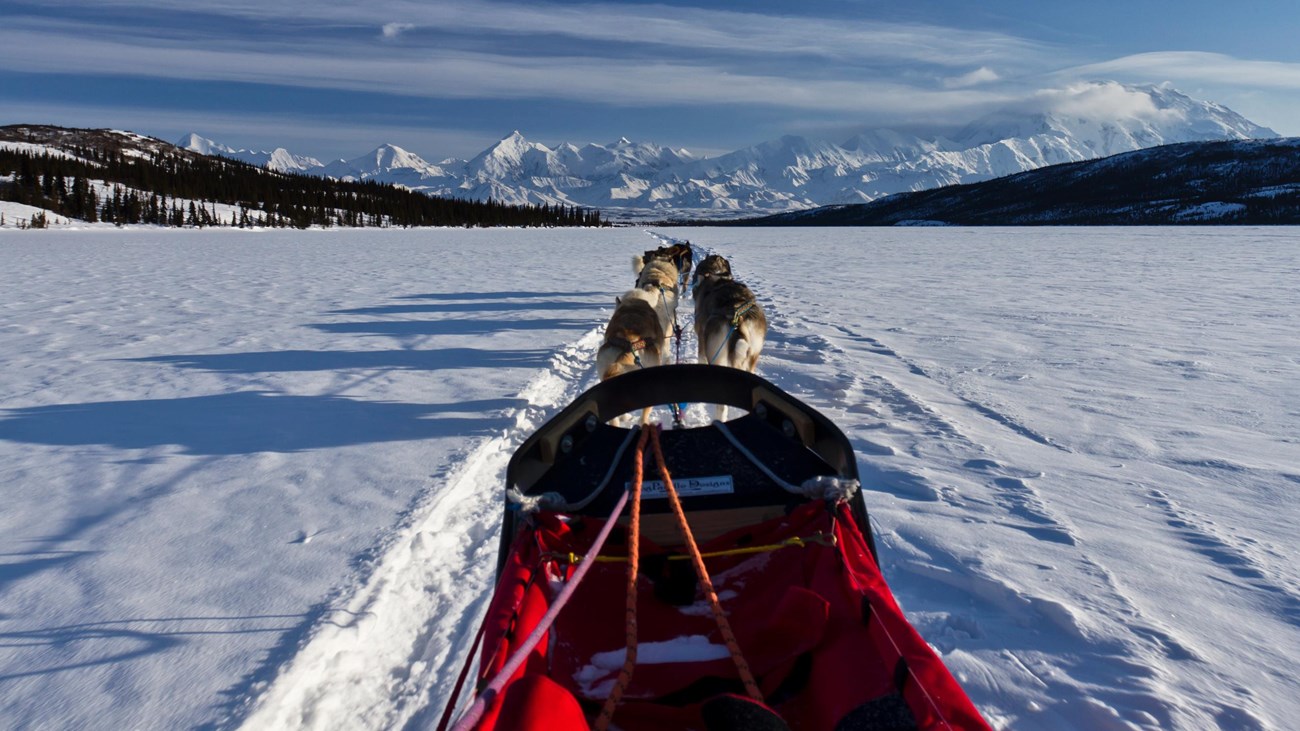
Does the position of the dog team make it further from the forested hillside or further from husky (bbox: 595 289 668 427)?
the forested hillside

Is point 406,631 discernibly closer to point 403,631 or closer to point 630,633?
point 403,631

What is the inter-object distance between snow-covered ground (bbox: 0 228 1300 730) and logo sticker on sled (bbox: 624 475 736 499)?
34.2 inches

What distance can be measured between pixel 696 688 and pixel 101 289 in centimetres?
1496

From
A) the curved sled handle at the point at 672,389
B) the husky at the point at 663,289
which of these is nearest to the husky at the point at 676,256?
the husky at the point at 663,289

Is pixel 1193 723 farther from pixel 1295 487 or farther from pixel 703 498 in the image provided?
pixel 1295 487

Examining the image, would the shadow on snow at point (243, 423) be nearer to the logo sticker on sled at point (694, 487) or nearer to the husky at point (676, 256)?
the logo sticker on sled at point (694, 487)

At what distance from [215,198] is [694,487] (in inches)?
3402

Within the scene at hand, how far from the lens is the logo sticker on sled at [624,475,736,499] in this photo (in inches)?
85.8

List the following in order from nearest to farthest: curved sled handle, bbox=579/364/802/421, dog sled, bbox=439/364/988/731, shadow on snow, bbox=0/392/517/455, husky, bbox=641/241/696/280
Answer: dog sled, bbox=439/364/988/731 < curved sled handle, bbox=579/364/802/421 < shadow on snow, bbox=0/392/517/455 < husky, bbox=641/241/696/280

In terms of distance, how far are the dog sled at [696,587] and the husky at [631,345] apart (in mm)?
1882

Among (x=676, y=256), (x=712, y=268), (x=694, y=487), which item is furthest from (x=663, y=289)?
(x=694, y=487)

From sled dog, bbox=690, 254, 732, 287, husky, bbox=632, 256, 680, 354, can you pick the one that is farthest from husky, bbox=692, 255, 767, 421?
sled dog, bbox=690, 254, 732, 287

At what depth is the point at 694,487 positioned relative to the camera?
7.18 ft

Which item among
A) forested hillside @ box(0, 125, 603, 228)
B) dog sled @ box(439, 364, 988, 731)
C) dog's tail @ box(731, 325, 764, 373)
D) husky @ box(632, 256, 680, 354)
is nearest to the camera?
dog sled @ box(439, 364, 988, 731)
